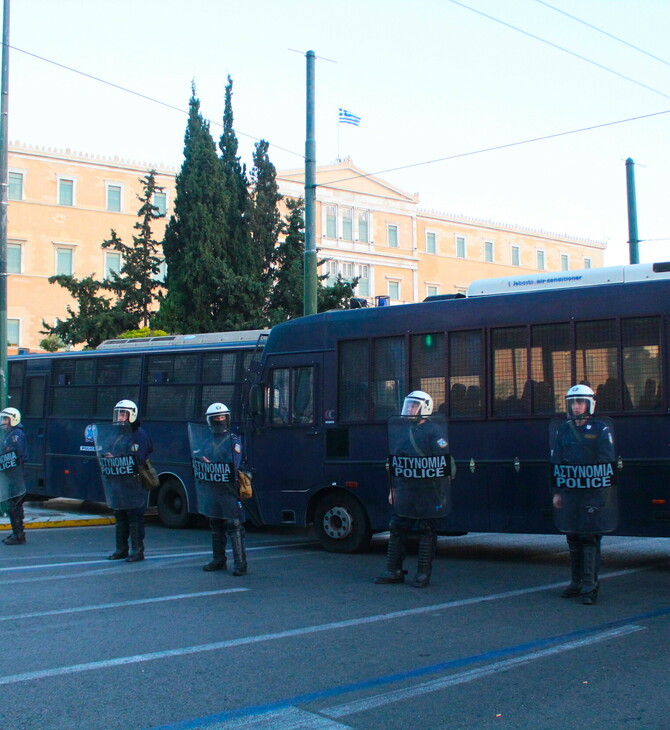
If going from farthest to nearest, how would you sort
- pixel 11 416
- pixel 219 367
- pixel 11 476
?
pixel 219 367, pixel 11 416, pixel 11 476

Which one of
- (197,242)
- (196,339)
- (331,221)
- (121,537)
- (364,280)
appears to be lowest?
(121,537)

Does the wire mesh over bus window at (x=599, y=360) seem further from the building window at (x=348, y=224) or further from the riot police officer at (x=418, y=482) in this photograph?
the building window at (x=348, y=224)

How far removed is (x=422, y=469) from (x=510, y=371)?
80.8 inches

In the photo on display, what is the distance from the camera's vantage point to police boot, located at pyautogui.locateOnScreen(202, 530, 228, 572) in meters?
10.7

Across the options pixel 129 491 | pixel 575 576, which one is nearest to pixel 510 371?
pixel 575 576

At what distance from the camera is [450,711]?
17.5 ft

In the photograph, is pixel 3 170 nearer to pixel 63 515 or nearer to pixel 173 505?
pixel 63 515

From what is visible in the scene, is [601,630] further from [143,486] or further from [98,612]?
[143,486]

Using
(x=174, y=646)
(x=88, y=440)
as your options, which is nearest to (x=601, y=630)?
(x=174, y=646)

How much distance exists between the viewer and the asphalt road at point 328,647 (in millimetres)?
5328

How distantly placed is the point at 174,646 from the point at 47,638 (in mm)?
1033

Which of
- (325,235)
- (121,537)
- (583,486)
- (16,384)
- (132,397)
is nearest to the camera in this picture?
(583,486)

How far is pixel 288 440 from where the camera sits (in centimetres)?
1274

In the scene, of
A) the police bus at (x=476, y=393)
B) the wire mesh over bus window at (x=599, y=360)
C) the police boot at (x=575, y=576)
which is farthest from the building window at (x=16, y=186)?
the police boot at (x=575, y=576)
